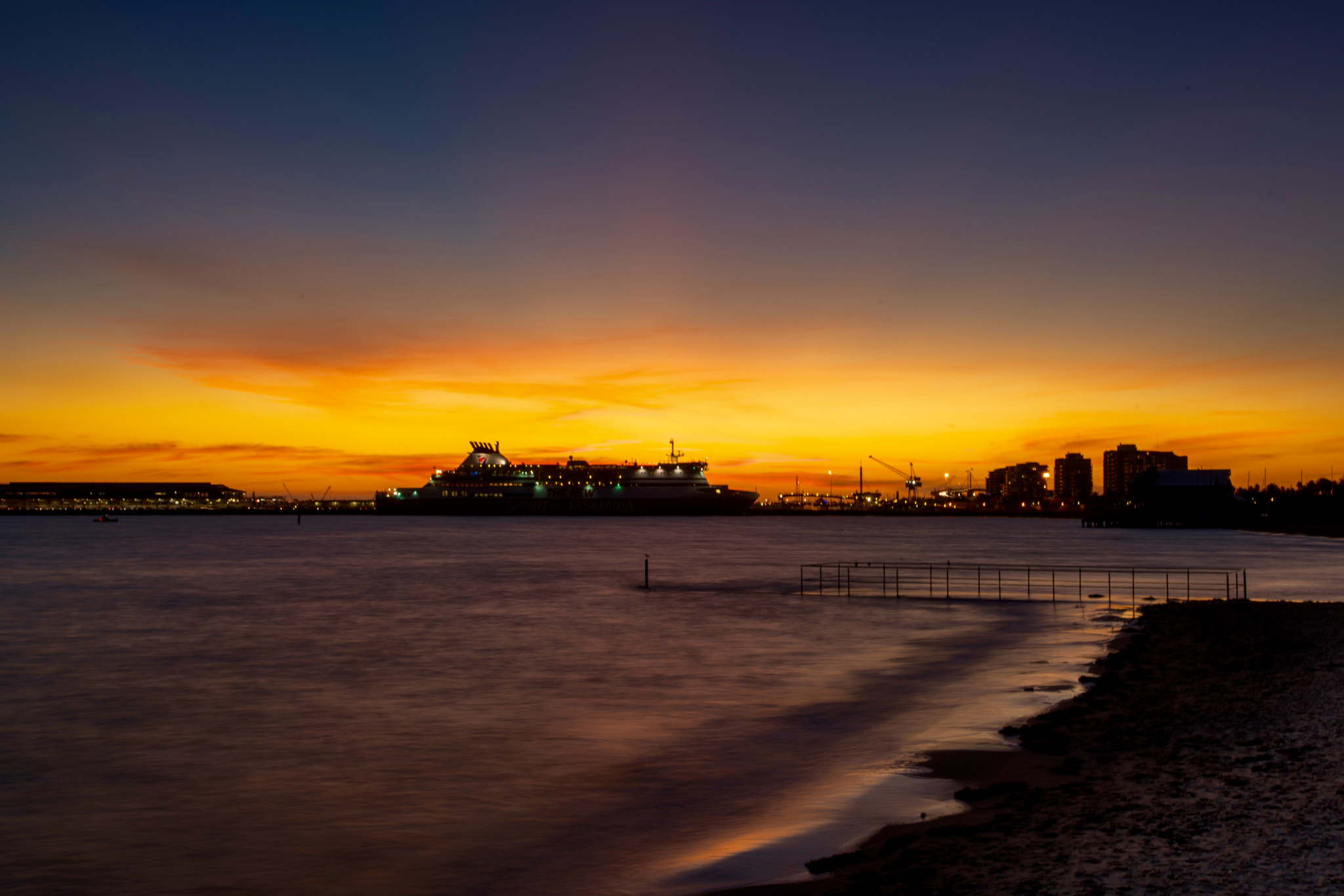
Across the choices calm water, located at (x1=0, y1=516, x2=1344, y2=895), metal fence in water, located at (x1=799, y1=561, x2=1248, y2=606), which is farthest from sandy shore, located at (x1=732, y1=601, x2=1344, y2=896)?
metal fence in water, located at (x1=799, y1=561, x2=1248, y2=606)

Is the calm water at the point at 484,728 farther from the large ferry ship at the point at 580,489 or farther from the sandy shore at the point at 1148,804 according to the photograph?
the large ferry ship at the point at 580,489

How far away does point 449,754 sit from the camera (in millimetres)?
14336

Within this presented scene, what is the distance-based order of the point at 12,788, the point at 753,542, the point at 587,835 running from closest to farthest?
the point at 587,835 → the point at 12,788 → the point at 753,542

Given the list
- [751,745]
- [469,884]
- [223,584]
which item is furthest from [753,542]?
[469,884]

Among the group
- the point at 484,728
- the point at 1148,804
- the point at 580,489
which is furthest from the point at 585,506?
the point at 1148,804

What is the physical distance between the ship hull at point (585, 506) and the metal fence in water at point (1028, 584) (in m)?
121

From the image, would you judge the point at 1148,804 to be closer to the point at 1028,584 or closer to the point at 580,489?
the point at 1028,584

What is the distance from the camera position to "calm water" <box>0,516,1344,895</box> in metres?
9.79

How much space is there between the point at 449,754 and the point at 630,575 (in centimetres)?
3597

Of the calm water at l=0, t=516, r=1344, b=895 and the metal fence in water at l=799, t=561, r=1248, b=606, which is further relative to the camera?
the metal fence in water at l=799, t=561, r=1248, b=606

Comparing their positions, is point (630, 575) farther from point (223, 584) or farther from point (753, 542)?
point (753, 542)

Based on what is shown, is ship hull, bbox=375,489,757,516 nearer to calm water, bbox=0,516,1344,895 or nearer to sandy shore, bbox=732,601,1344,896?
calm water, bbox=0,516,1344,895

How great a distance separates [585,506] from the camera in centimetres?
17325

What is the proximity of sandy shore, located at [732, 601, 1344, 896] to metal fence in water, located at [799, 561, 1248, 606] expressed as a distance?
17.2 meters
